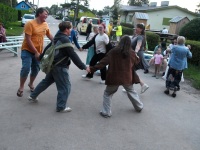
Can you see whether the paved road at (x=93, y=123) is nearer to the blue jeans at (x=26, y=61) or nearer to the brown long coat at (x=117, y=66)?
the blue jeans at (x=26, y=61)

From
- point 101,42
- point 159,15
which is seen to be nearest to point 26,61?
point 101,42

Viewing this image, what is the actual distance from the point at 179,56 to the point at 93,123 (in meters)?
3.50

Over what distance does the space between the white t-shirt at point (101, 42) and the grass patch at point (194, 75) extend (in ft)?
11.7

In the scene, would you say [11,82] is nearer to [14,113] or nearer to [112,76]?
[14,113]

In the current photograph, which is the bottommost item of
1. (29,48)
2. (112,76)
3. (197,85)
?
(197,85)

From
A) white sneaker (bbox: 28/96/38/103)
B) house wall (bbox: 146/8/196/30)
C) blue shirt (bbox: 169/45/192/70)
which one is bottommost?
white sneaker (bbox: 28/96/38/103)

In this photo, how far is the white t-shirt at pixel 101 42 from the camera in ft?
24.6

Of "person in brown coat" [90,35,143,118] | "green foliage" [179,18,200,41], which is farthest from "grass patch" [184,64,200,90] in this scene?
"green foliage" [179,18,200,41]

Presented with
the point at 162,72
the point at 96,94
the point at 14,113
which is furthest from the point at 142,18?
the point at 14,113

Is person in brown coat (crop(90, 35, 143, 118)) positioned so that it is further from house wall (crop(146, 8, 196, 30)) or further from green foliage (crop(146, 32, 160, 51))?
house wall (crop(146, 8, 196, 30))

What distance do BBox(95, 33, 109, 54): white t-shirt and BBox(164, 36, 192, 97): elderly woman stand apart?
1862mm

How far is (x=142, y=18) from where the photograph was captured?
29.8 meters

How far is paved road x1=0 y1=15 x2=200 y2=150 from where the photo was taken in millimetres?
4129

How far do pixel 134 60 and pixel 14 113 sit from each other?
99.7 inches
